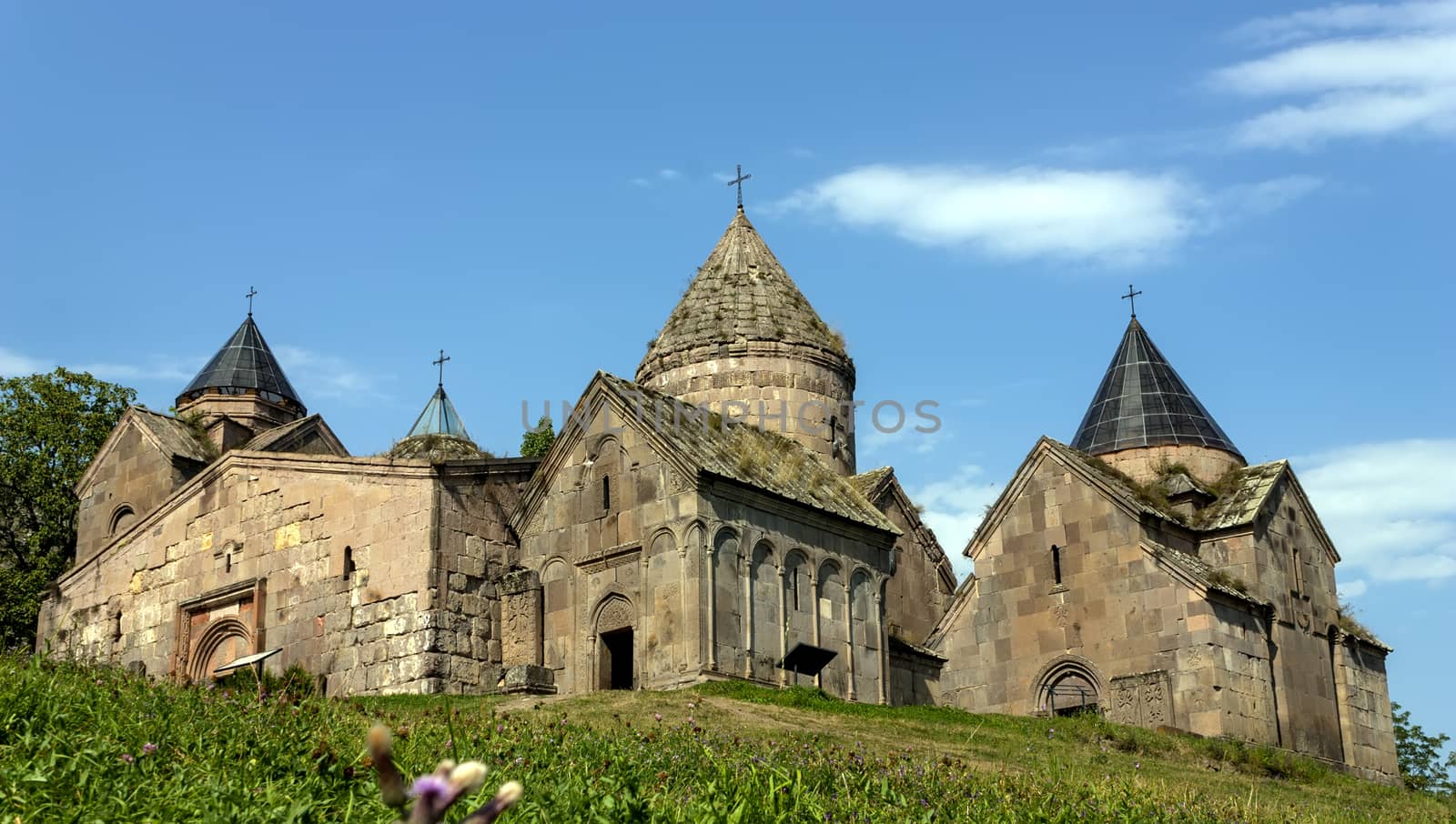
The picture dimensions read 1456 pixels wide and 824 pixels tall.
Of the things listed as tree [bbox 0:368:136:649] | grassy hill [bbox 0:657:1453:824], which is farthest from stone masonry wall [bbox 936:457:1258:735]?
tree [bbox 0:368:136:649]

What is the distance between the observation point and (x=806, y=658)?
1794cm

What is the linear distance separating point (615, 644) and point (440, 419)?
46.2 feet

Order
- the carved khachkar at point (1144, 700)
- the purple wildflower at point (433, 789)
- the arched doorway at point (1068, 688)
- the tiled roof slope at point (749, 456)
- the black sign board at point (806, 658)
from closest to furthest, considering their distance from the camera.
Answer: the purple wildflower at point (433, 789), the black sign board at point (806, 658), the tiled roof slope at point (749, 456), the carved khachkar at point (1144, 700), the arched doorway at point (1068, 688)

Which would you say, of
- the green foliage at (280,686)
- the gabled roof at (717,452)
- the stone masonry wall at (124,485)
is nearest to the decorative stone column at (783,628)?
the gabled roof at (717,452)

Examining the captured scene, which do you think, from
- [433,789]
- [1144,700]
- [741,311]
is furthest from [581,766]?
[741,311]

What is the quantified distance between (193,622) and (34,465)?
33.7ft

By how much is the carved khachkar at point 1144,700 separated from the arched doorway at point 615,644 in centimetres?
647

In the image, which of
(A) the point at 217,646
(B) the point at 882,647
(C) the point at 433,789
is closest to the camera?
(C) the point at 433,789

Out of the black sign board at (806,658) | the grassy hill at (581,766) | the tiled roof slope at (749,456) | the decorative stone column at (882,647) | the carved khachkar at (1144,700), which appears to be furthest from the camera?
the decorative stone column at (882,647)

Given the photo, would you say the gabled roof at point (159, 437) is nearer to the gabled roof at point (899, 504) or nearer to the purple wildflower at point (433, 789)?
the gabled roof at point (899, 504)

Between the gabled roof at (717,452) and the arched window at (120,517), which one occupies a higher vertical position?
the arched window at (120,517)

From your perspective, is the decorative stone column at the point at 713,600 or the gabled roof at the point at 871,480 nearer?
the decorative stone column at the point at 713,600

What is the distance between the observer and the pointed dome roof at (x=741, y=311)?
23.8 m

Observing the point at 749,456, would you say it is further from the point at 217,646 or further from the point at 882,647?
the point at 217,646
